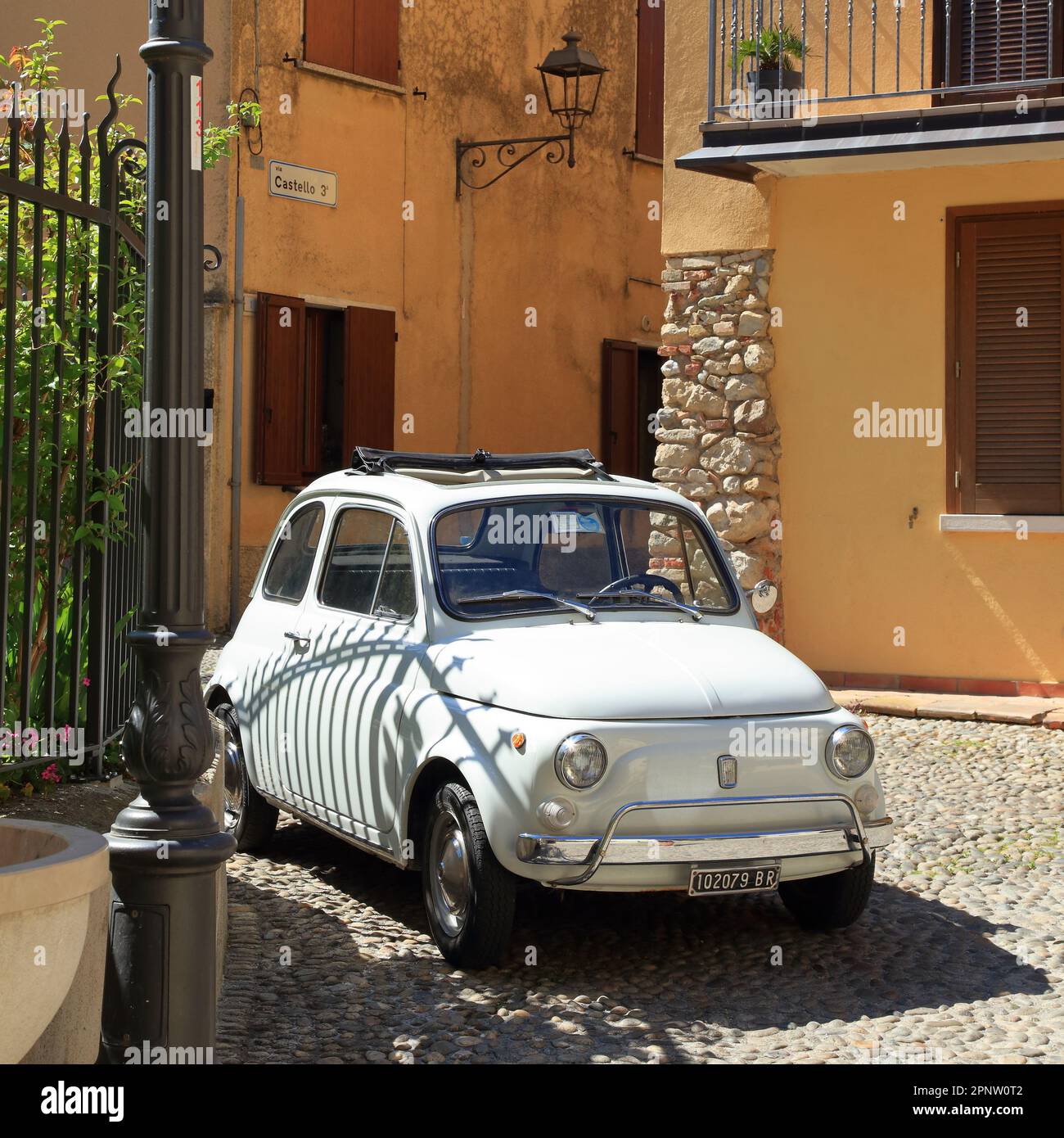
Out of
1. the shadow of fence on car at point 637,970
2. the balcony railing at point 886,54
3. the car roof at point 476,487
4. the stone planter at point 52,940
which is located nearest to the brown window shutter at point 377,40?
the balcony railing at point 886,54

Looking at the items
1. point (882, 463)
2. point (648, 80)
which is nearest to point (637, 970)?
point (882, 463)

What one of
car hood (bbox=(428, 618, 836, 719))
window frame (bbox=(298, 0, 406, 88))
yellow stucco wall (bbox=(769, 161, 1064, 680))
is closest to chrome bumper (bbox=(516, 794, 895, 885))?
car hood (bbox=(428, 618, 836, 719))

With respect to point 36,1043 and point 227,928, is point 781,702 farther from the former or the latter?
point 36,1043

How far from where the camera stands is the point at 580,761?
498 cm

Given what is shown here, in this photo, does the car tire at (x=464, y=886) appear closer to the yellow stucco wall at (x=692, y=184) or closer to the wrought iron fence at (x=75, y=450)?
the wrought iron fence at (x=75, y=450)

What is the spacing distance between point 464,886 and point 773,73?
25.4 feet

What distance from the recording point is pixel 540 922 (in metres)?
5.79

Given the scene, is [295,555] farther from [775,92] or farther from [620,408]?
[620,408]

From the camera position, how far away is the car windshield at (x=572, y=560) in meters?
5.89

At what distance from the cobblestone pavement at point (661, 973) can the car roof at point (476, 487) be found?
152 cm

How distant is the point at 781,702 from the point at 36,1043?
278 cm

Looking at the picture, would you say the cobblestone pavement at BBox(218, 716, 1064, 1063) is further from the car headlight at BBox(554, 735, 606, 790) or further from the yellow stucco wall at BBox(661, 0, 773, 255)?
the yellow stucco wall at BBox(661, 0, 773, 255)

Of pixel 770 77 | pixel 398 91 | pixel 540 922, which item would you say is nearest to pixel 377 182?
pixel 398 91
